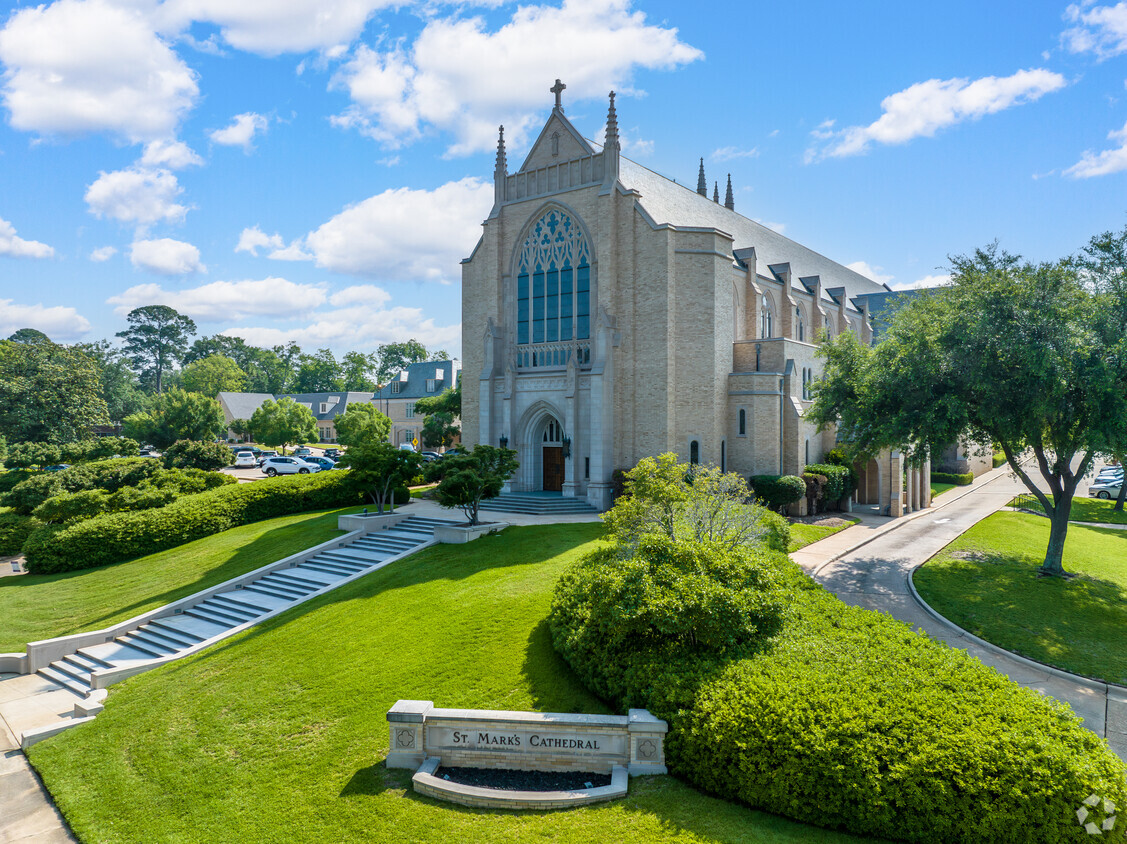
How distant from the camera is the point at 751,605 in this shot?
10711 mm

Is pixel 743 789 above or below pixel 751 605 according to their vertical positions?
below

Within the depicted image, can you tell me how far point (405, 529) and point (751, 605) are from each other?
59.0 ft

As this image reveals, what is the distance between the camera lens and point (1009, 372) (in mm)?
18875

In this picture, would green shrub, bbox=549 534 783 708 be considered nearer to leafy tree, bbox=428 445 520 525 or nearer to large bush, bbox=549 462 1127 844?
large bush, bbox=549 462 1127 844

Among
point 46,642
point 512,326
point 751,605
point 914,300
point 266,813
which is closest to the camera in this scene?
point 266,813

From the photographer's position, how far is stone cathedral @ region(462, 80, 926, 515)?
96.7 ft

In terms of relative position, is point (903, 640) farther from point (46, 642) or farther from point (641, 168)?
point (641, 168)

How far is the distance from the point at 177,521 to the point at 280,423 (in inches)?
1406

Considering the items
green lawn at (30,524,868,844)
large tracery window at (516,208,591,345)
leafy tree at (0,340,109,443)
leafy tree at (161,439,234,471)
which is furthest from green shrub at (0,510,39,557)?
large tracery window at (516,208,591,345)

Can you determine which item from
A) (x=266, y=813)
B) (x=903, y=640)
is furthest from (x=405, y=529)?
(x=903, y=640)

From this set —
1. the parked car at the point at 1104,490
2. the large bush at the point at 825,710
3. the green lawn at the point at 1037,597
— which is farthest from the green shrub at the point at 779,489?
the parked car at the point at 1104,490

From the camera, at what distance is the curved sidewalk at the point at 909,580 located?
1238 cm

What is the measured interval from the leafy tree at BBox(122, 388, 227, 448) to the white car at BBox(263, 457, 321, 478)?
5.45m

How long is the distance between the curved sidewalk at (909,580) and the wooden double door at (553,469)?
12.9 m
